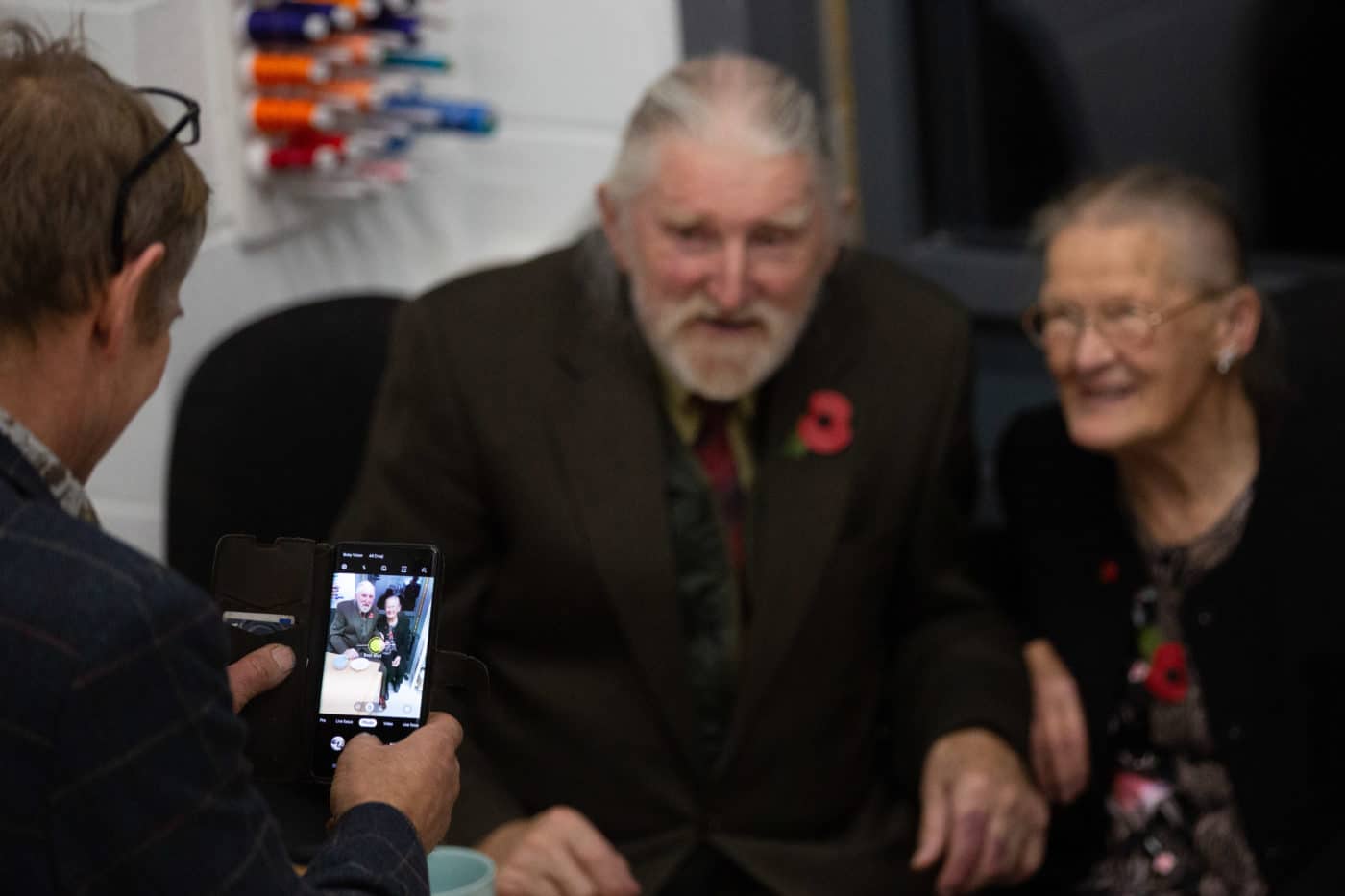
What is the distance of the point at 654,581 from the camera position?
6.25 ft

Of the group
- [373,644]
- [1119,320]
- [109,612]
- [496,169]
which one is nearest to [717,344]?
[1119,320]

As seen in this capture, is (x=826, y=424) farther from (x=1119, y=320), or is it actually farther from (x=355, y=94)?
(x=355, y=94)

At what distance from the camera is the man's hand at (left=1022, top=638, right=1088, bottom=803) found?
193cm

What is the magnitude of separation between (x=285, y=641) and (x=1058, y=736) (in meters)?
1.14

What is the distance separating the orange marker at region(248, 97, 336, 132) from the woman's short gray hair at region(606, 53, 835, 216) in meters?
0.41

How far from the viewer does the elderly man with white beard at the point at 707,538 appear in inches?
75.5

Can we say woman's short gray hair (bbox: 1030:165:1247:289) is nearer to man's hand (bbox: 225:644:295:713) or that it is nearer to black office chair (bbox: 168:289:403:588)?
black office chair (bbox: 168:289:403:588)

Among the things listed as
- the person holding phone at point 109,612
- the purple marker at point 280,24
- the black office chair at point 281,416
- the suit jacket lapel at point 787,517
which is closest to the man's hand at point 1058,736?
the suit jacket lapel at point 787,517

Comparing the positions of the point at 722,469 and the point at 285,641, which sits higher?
the point at 285,641

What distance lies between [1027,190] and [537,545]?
143 centimetres

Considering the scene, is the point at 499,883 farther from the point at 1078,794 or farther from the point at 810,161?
the point at 810,161

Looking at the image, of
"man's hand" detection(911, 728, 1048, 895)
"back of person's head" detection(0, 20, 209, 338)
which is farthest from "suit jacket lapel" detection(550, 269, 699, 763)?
"back of person's head" detection(0, 20, 209, 338)

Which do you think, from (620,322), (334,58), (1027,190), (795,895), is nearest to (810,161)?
(620,322)

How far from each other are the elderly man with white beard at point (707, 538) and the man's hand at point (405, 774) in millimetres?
793
